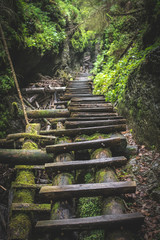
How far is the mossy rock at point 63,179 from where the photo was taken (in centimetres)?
245

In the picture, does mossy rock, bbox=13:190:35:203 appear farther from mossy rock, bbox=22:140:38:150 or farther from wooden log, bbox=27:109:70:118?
wooden log, bbox=27:109:70:118

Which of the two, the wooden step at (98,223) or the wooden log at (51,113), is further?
the wooden log at (51,113)

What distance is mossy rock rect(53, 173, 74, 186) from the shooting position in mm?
2445

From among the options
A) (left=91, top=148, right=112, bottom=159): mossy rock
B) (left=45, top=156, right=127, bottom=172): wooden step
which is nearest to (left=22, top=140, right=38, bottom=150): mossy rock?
(left=45, top=156, right=127, bottom=172): wooden step

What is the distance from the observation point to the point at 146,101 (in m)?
3.49

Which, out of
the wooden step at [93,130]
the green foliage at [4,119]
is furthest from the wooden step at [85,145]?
the green foliage at [4,119]

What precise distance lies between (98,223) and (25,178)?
2013mm

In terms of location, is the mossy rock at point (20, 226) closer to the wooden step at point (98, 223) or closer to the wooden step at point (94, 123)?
the wooden step at point (98, 223)

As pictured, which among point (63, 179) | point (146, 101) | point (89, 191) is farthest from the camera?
point (146, 101)

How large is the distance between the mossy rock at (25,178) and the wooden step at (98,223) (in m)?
1.46

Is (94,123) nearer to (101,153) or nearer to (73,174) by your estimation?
(101,153)

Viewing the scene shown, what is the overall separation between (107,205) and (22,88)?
806 centimetres

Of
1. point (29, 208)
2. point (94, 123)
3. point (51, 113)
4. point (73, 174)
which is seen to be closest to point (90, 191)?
point (73, 174)

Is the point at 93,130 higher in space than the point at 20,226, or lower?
higher
